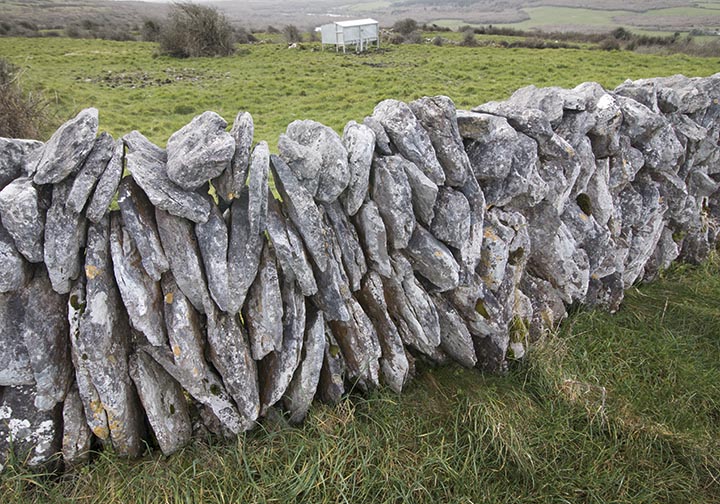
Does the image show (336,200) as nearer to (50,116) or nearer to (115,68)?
(50,116)

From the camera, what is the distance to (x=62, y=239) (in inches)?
139

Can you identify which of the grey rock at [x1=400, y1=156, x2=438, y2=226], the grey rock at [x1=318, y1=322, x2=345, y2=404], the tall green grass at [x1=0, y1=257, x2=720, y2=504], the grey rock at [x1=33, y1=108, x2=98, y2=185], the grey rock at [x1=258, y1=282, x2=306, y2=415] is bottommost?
the tall green grass at [x1=0, y1=257, x2=720, y2=504]

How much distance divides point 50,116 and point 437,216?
12479mm

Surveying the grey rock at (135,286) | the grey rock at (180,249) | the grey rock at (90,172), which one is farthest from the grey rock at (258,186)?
the grey rock at (90,172)

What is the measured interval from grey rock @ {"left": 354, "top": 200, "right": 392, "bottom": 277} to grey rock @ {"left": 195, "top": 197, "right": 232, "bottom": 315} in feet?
4.36

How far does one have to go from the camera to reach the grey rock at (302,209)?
411 cm

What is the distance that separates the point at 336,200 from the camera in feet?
14.9

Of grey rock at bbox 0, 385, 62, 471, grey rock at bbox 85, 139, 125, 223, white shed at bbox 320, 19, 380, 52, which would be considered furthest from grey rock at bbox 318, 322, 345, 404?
white shed at bbox 320, 19, 380, 52

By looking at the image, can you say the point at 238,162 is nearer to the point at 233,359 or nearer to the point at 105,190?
the point at 105,190

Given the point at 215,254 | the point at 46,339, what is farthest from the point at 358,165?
the point at 46,339

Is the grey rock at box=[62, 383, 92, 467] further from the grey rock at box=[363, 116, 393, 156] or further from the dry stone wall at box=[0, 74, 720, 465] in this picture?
the grey rock at box=[363, 116, 393, 156]

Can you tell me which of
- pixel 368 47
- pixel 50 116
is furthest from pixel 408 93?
pixel 368 47

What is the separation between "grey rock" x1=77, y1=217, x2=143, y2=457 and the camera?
373 cm

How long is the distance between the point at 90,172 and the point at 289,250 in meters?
1.66
